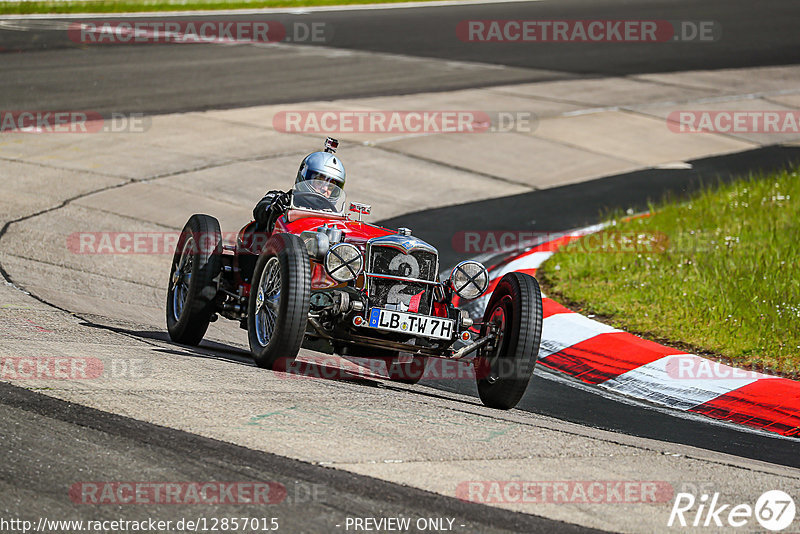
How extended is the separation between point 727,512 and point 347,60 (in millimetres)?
19490

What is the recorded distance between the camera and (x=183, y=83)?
782 inches

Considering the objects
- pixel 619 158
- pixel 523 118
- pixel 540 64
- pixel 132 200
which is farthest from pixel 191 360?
pixel 540 64

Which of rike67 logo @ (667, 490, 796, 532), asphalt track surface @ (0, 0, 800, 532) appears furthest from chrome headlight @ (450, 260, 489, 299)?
rike67 logo @ (667, 490, 796, 532)

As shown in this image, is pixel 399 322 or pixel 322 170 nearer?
pixel 399 322

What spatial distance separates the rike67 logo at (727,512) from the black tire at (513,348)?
6.41 ft

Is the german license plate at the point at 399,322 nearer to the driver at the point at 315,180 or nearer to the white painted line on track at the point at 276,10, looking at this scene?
the driver at the point at 315,180

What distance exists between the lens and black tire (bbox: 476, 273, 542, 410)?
677 centimetres

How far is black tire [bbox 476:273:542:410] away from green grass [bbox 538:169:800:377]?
2.20m

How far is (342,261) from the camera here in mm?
6918

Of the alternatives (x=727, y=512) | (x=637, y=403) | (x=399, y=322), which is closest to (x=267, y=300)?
(x=399, y=322)

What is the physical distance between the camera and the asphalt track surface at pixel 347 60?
19.0 meters

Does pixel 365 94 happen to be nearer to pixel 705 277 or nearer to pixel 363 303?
pixel 705 277

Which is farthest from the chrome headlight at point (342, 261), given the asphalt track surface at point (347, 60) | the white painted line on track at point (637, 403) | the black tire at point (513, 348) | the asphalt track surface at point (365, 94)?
the asphalt track surface at point (347, 60)

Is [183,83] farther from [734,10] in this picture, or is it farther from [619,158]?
[734,10]
